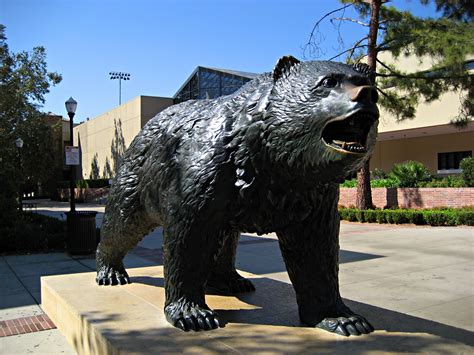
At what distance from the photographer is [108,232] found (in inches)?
177

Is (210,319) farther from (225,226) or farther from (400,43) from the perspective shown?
(400,43)

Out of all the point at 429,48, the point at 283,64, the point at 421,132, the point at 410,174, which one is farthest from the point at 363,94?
the point at 421,132

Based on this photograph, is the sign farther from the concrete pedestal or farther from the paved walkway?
the concrete pedestal

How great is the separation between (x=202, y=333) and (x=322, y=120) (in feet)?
5.27

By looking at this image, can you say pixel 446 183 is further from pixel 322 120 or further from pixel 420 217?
pixel 322 120

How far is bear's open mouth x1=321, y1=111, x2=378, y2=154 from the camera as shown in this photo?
246 centimetres

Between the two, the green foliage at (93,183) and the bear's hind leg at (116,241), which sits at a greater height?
Answer: the green foliage at (93,183)

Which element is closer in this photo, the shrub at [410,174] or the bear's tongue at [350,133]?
the bear's tongue at [350,133]

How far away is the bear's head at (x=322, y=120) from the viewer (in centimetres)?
247

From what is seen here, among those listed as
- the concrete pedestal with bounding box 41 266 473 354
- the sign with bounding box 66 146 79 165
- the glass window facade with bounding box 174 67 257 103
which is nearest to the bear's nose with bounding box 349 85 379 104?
the concrete pedestal with bounding box 41 266 473 354

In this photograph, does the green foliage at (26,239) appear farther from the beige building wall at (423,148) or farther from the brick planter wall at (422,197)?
the beige building wall at (423,148)

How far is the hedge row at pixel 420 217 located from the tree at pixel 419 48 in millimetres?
1103

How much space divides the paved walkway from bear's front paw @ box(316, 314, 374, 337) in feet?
0.75

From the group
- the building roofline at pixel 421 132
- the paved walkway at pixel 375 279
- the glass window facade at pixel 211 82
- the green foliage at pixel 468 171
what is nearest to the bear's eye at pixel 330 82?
the paved walkway at pixel 375 279
